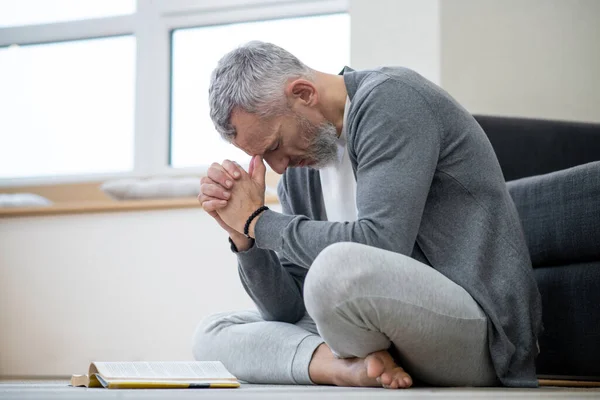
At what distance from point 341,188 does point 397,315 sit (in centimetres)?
47

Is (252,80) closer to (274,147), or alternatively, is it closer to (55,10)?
(274,147)

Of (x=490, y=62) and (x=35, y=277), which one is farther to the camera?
(x=35, y=277)

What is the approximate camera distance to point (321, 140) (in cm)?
166

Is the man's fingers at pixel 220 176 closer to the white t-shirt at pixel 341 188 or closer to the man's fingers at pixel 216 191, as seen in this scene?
the man's fingers at pixel 216 191

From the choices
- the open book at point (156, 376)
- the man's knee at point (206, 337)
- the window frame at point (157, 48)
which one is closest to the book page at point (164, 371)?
the open book at point (156, 376)

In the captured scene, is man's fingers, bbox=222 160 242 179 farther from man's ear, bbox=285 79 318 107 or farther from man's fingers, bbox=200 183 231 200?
man's ear, bbox=285 79 318 107

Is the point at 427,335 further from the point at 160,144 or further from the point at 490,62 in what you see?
the point at 160,144

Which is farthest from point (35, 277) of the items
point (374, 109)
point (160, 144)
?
point (374, 109)

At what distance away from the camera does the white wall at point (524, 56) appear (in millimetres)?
3076

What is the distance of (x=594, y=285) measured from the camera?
1860 mm

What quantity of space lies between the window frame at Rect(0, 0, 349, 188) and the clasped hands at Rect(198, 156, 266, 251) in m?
2.23

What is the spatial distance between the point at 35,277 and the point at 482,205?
8.10 ft

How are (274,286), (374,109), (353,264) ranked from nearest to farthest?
(353,264)
(374,109)
(274,286)

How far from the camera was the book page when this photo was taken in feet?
4.82
